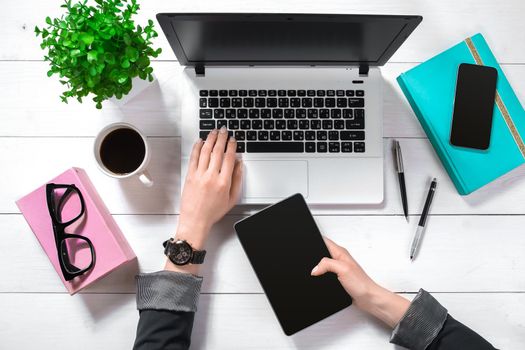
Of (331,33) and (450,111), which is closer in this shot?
(331,33)

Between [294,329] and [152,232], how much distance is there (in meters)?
0.33

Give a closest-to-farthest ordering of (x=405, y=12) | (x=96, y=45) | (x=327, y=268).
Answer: (x=96, y=45) → (x=327, y=268) → (x=405, y=12)

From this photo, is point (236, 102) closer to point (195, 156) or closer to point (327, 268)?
point (195, 156)

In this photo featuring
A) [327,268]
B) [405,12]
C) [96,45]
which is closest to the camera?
[96,45]

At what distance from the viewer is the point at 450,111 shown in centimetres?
86

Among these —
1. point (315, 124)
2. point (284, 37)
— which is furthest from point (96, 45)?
point (315, 124)

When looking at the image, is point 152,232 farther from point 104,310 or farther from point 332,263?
point 332,263

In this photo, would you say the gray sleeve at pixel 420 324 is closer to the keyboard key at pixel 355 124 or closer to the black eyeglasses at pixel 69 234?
the keyboard key at pixel 355 124

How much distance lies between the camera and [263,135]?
83 cm

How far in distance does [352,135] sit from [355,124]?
0.02 metres

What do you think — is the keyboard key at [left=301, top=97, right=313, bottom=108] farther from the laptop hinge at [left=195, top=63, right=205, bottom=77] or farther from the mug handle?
the mug handle

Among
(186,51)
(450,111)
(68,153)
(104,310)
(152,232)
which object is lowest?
(104,310)

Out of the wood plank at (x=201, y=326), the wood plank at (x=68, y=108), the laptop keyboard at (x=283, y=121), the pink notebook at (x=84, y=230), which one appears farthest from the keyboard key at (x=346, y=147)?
the pink notebook at (x=84, y=230)

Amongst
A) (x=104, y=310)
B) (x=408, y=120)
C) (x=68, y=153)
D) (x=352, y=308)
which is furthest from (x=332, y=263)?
(x=68, y=153)
